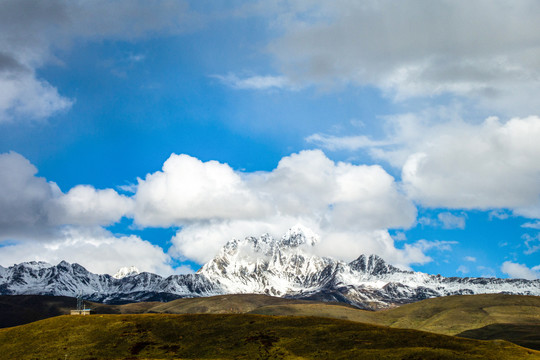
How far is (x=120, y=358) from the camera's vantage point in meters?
118

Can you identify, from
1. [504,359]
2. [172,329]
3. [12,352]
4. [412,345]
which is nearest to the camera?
[504,359]

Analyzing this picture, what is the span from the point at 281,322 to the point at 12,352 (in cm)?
6728

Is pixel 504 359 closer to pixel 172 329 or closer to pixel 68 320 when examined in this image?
pixel 172 329

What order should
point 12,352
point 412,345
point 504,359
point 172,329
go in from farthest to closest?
point 172,329, point 12,352, point 412,345, point 504,359

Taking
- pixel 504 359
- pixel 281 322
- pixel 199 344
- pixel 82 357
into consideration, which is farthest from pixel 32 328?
pixel 504 359

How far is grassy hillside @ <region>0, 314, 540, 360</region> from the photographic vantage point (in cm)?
11219

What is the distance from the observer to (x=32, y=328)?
143 metres

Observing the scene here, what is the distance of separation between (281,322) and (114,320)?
46.8m

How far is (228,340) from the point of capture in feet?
429

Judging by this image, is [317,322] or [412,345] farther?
[317,322]

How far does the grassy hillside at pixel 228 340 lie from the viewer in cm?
11219

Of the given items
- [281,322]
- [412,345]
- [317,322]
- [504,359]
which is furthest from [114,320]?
[504,359]

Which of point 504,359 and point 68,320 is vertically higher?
point 68,320

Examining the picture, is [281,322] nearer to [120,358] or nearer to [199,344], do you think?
[199,344]
